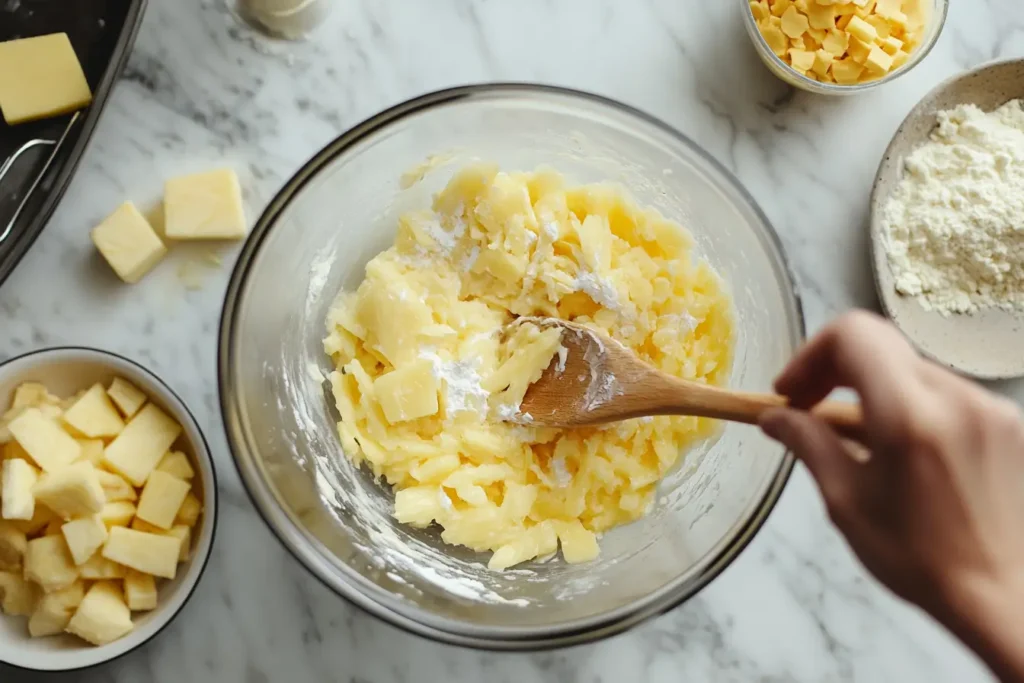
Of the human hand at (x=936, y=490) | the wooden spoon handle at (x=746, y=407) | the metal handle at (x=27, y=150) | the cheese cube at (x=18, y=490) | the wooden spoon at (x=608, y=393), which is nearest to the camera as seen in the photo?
the human hand at (x=936, y=490)

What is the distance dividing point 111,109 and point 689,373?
1111mm

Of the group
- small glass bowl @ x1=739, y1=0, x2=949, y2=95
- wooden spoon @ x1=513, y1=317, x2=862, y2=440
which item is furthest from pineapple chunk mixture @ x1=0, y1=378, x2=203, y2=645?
small glass bowl @ x1=739, y1=0, x2=949, y2=95

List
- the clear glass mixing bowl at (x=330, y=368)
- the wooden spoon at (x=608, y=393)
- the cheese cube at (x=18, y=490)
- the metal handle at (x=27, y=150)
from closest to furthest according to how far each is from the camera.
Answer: the wooden spoon at (x=608, y=393), the clear glass mixing bowl at (x=330, y=368), the cheese cube at (x=18, y=490), the metal handle at (x=27, y=150)

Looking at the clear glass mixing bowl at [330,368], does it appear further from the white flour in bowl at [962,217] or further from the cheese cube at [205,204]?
the white flour in bowl at [962,217]

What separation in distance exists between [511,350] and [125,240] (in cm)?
69

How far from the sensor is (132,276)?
1.49 meters

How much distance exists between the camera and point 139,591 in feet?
4.50

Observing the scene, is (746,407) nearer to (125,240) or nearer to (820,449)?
(820,449)

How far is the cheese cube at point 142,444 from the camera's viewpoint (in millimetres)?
1378

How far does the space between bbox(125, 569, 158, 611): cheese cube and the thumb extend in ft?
3.46

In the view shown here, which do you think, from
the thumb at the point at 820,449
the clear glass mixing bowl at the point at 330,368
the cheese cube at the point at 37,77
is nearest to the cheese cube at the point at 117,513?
the clear glass mixing bowl at the point at 330,368

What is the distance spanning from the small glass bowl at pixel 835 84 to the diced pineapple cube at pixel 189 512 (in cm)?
124

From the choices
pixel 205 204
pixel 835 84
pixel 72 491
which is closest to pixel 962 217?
pixel 835 84

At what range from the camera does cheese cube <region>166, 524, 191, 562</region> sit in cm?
139
